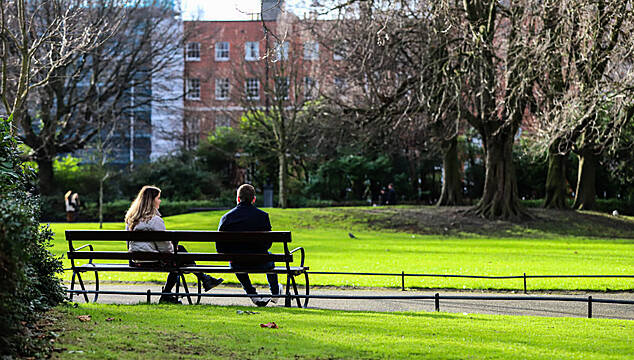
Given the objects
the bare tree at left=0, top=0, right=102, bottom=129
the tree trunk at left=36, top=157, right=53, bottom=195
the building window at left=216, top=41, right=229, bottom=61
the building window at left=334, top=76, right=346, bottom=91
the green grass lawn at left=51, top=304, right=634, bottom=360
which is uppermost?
the building window at left=216, top=41, right=229, bottom=61

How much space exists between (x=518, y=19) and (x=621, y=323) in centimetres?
1526

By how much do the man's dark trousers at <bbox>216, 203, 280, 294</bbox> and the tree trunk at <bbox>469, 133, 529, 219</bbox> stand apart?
69.6ft

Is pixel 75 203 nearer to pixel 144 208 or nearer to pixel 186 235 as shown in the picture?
pixel 144 208

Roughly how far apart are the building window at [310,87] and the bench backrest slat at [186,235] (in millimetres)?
28382

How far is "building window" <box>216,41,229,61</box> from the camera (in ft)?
210

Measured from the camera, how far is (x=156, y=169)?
148ft

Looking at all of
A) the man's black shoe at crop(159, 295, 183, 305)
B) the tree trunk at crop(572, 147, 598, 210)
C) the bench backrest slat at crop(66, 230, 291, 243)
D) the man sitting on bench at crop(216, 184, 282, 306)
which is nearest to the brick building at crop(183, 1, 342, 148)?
the tree trunk at crop(572, 147, 598, 210)

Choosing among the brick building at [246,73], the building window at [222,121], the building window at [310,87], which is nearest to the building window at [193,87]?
the brick building at [246,73]

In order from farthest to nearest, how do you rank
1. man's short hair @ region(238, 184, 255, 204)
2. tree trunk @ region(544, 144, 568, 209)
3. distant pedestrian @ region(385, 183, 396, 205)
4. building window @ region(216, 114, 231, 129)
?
building window @ region(216, 114, 231, 129) < distant pedestrian @ region(385, 183, 396, 205) < tree trunk @ region(544, 144, 568, 209) < man's short hair @ region(238, 184, 255, 204)

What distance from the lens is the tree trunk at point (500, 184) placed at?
30016 mm

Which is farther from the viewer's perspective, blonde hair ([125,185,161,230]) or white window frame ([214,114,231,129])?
white window frame ([214,114,231,129])

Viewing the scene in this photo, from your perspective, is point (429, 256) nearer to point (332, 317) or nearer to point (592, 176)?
point (332, 317)

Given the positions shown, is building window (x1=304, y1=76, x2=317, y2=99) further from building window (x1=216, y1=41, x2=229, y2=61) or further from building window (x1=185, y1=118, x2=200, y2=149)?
building window (x1=216, y1=41, x2=229, y2=61)

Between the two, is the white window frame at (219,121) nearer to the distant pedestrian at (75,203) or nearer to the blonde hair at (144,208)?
the distant pedestrian at (75,203)
